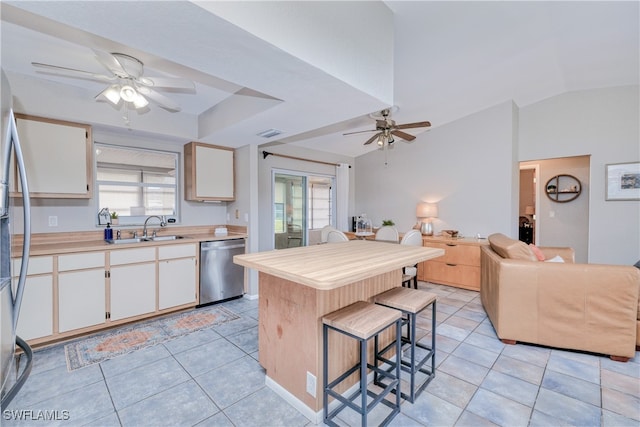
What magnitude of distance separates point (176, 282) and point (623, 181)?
20.5 feet

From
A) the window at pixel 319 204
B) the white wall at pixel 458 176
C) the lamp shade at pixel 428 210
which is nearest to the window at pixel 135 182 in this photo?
the window at pixel 319 204

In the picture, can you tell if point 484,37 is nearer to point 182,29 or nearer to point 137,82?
point 182,29

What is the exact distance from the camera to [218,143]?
13.2ft

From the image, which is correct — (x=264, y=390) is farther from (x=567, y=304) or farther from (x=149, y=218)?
(x=149, y=218)

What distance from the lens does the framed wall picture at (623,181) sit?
3.89 m

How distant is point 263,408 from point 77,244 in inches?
106

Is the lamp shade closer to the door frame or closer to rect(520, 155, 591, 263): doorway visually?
the door frame

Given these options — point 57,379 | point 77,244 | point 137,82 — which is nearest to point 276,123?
point 137,82

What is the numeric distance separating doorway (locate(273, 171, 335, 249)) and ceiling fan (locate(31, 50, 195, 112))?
256 centimetres

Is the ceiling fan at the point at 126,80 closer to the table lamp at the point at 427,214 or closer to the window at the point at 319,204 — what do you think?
the window at the point at 319,204

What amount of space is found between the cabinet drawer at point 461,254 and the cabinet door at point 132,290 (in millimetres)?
4231

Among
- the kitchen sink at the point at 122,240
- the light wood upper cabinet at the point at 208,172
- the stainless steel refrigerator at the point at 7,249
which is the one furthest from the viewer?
the light wood upper cabinet at the point at 208,172

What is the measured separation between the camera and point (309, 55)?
1731 millimetres

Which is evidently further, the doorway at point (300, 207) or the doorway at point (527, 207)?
the doorway at point (527, 207)
